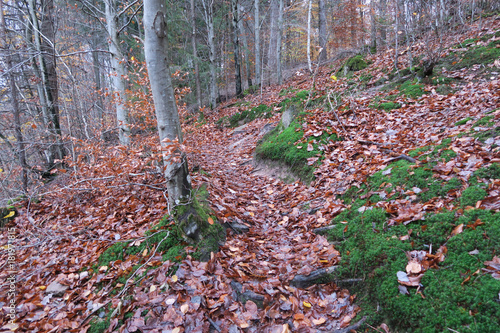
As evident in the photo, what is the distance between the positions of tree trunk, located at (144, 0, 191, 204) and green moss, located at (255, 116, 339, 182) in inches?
104

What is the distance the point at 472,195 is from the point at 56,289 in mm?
4901

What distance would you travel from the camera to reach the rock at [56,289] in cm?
297

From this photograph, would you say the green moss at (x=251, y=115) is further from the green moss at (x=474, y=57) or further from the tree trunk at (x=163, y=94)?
the tree trunk at (x=163, y=94)

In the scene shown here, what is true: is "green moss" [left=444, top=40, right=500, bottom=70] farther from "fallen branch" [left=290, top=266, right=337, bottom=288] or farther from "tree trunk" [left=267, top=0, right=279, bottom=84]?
"tree trunk" [left=267, top=0, right=279, bottom=84]

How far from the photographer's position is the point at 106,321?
8.00 ft

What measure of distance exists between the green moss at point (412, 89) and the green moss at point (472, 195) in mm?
4097

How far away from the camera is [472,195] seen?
2.51m

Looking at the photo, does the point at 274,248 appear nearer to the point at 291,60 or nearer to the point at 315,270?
the point at 315,270

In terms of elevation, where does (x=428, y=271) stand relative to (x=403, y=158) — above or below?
below

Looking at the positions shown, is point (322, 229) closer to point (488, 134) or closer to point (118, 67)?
point (488, 134)

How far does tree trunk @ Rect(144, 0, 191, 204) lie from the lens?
9.79 ft

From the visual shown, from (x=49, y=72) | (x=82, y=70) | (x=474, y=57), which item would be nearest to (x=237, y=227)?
(x=82, y=70)

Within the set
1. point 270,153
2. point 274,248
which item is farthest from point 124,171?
point 270,153

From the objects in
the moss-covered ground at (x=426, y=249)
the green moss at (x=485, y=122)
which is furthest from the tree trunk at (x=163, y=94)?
the green moss at (x=485, y=122)
